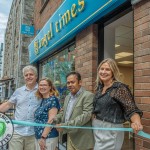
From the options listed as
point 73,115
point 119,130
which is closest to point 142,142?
point 119,130

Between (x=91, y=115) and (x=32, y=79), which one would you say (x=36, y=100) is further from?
(x=91, y=115)

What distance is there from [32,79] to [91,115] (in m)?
1.20

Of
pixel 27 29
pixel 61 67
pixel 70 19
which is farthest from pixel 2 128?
pixel 27 29

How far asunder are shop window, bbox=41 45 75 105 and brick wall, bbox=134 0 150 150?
2680 millimetres

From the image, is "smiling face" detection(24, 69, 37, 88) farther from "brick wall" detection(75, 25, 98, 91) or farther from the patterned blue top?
"brick wall" detection(75, 25, 98, 91)

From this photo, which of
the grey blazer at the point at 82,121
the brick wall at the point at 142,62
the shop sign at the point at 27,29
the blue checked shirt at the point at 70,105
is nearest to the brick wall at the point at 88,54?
the brick wall at the point at 142,62

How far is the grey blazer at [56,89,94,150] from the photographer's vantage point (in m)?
2.46

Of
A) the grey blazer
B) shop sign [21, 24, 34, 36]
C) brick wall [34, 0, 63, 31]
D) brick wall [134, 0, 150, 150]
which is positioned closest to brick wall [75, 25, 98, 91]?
brick wall [134, 0, 150, 150]

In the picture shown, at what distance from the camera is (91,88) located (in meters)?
4.17

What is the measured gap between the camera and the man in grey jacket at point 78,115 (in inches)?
97.5

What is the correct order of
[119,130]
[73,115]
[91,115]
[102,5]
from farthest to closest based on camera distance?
[102,5]
[73,115]
[91,115]
[119,130]

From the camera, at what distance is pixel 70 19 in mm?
4855

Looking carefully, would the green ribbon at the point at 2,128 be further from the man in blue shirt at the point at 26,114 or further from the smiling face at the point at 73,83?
the smiling face at the point at 73,83

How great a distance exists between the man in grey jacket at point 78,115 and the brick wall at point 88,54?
1.43 m
